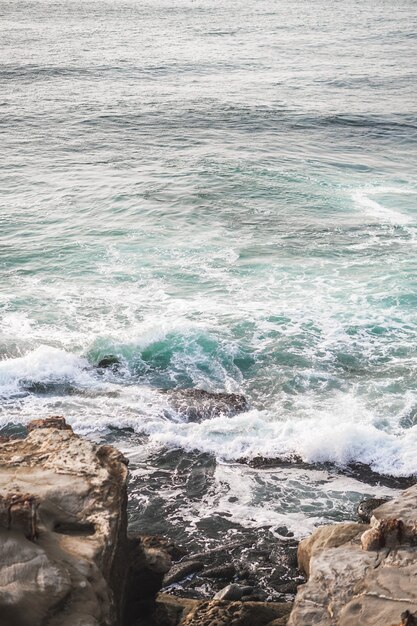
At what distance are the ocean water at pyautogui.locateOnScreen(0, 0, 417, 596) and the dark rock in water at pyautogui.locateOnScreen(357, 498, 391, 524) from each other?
15.9 inches

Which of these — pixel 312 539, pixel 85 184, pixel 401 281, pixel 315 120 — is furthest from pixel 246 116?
pixel 312 539

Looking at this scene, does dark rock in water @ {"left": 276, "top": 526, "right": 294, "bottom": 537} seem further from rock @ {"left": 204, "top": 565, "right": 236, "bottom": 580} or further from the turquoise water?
rock @ {"left": 204, "top": 565, "right": 236, "bottom": 580}

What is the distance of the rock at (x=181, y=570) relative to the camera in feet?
43.7

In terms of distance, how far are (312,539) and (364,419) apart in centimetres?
639

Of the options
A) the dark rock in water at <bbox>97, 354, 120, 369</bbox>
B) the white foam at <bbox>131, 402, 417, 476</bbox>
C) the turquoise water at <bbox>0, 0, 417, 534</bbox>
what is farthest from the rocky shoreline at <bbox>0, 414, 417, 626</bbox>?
the dark rock in water at <bbox>97, 354, 120, 369</bbox>

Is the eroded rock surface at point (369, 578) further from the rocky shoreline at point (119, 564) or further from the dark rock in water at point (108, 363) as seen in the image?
the dark rock in water at point (108, 363)

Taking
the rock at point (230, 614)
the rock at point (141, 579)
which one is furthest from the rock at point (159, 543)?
the rock at point (230, 614)

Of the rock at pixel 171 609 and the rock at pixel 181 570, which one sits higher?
the rock at pixel 171 609

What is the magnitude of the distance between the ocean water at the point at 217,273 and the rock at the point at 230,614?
318 cm

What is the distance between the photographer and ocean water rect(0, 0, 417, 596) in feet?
57.4

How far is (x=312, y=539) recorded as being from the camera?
42.3 ft

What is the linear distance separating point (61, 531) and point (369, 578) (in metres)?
4.11

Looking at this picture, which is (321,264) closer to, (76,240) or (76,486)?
Answer: (76,240)

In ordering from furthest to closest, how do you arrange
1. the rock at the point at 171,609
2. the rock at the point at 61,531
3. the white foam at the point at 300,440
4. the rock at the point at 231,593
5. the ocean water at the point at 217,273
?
the ocean water at the point at 217,273, the white foam at the point at 300,440, the rock at the point at 231,593, the rock at the point at 171,609, the rock at the point at 61,531
